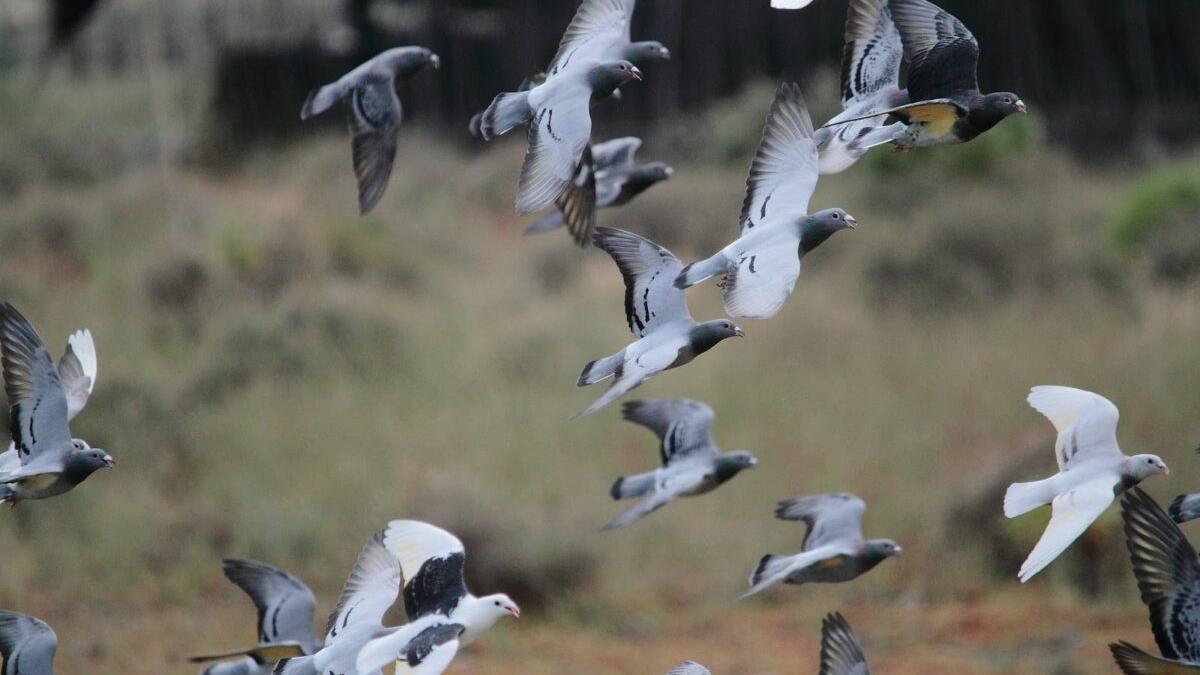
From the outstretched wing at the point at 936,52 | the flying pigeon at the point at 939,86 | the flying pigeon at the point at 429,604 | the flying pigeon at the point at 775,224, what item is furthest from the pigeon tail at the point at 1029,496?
the flying pigeon at the point at 429,604

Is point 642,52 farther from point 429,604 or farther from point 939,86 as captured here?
point 429,604

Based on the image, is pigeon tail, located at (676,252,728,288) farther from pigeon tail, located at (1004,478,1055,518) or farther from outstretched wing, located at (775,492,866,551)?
outstretched wing, located at (775,492,866,551)

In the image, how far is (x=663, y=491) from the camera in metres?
4.42

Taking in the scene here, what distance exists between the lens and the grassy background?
8203 millimetres

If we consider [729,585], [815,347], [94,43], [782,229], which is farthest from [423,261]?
[782,229]

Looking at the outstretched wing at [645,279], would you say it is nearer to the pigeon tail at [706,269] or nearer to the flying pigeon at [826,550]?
the pigeon tail at [706,269]

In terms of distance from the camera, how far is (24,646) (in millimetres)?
3885

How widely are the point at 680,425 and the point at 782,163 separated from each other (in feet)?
3.76

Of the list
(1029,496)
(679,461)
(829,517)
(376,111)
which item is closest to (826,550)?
(829,517)

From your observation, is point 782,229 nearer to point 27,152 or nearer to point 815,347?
point 815,347

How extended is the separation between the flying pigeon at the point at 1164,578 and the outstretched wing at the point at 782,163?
40.7 inches

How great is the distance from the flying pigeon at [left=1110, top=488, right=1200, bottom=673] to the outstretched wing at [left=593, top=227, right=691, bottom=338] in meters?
1.14

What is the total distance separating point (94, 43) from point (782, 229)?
16.9 metres

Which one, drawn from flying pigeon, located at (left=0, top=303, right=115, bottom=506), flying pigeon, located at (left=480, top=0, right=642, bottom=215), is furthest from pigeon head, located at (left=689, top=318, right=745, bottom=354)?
flying pigeon, located at (left=0, top=303, right=115, bottom=506)
